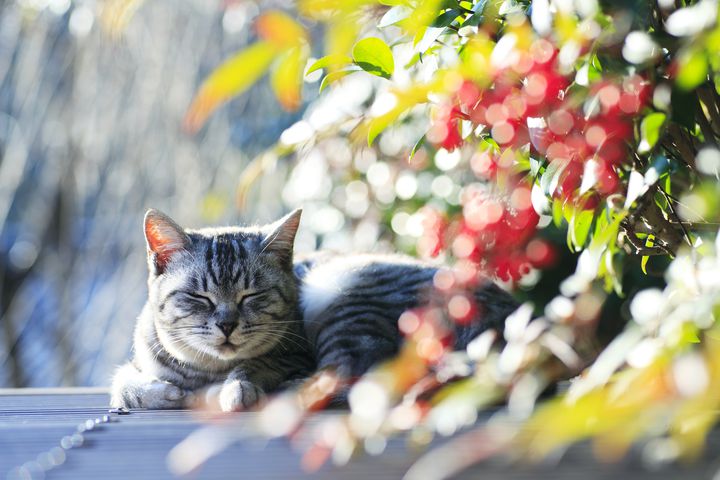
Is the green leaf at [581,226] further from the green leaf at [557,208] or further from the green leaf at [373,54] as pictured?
the green leaf at [373,54]

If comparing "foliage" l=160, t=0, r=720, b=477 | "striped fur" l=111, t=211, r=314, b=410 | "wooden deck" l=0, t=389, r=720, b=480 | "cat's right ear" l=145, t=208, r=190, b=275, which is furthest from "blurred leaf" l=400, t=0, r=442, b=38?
"cat's right ear" l=145, t=208, r=190, b=275

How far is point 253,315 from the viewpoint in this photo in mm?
2393

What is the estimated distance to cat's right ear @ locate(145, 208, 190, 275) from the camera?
2.45 metres

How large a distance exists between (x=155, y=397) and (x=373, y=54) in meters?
1.13

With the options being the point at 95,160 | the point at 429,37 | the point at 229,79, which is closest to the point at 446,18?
the point at 429,37

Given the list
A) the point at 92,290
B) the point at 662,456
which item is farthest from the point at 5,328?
the point at 662,456

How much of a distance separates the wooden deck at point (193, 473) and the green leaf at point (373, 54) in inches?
22.4

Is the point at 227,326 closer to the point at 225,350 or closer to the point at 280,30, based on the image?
the point at 225,350

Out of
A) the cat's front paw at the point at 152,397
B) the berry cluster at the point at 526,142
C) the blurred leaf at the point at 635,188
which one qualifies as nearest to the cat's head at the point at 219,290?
the cat's front paw at the point at 152,397

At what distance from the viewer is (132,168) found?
464 centimetres

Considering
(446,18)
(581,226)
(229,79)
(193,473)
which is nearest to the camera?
→ (229,79)

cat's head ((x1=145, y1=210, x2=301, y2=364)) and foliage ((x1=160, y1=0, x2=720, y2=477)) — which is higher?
foliage ((x1=160, y1=0, x2=720, y2=477))

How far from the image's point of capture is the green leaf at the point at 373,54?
1.37m

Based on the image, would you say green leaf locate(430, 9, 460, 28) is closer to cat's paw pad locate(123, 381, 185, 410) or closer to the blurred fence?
cat's paw pad locate(123, 381, 185, 410)
